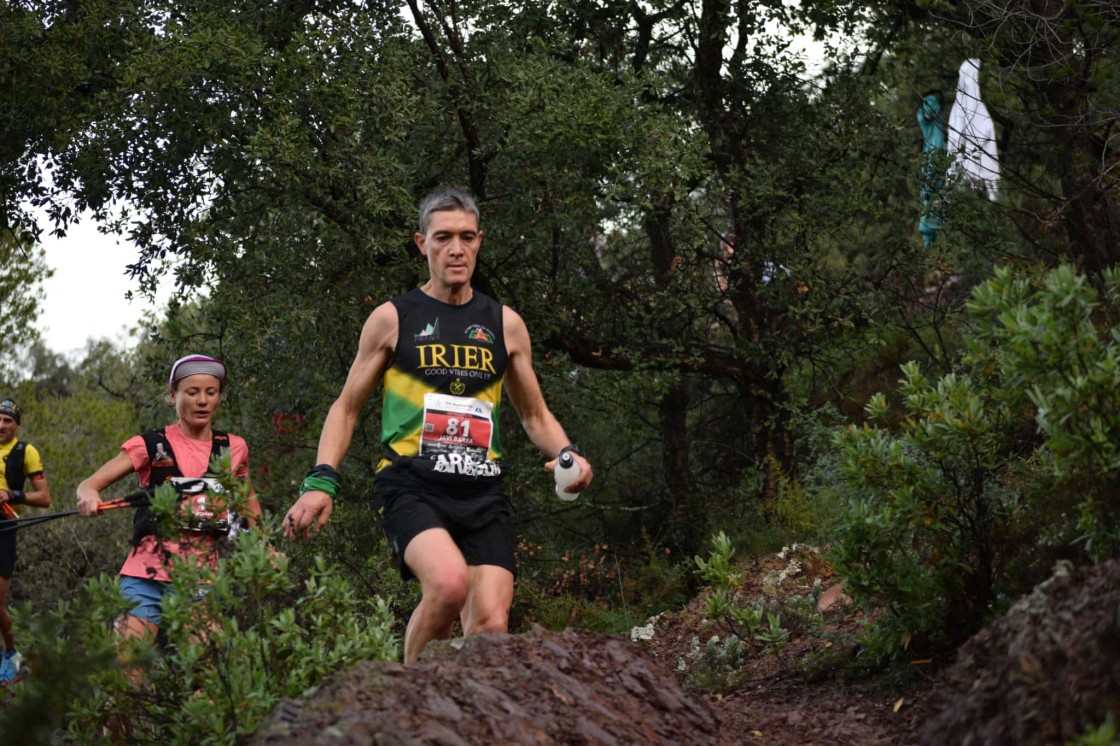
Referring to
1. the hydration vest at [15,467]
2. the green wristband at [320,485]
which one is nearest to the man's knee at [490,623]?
the green wristband at [320,485]

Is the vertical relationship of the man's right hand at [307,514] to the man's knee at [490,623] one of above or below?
above

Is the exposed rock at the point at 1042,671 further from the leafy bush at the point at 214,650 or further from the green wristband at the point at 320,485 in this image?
the green wristband at the point at 320,485

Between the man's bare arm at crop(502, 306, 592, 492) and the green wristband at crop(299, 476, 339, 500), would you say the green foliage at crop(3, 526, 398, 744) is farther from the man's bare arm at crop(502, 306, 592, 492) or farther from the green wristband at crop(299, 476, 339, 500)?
the man's bare arm at crop(502, 306, 592, 492)

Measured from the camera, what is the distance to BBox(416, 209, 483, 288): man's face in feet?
17.1

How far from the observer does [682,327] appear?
11.5 metres

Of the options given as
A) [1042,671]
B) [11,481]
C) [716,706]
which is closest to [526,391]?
[716,706]

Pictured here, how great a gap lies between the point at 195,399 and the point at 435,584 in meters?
2.07

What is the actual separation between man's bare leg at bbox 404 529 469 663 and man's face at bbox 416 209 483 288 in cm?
101

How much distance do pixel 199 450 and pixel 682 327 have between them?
19.7ft

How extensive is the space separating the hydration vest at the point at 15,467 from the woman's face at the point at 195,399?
14.2ft

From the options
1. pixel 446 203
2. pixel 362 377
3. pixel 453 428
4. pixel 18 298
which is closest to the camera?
pixel 453 428

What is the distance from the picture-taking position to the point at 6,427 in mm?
10008

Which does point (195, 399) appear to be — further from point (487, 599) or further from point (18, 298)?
point (18, 298)

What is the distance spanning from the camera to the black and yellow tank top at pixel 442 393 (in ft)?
16.6
